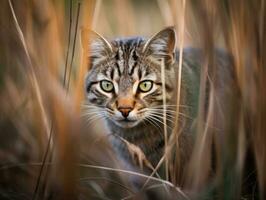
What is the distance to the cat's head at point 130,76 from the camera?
150 cm

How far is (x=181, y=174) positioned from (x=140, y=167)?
13cm

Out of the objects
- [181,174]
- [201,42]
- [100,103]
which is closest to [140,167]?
[181,174]

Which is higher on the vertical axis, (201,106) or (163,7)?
(163,7)

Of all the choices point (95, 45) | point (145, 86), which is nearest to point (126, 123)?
point (145, 86)

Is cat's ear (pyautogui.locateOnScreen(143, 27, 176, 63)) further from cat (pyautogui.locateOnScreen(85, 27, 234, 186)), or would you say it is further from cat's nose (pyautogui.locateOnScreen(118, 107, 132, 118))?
cat's nose (pyautogui.locateOnScreen(118, 107, 132, 118))

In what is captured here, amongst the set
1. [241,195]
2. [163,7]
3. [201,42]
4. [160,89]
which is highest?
[163,7]

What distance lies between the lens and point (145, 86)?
1516mm

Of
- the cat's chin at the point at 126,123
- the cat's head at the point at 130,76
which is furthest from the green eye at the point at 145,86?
the cat's chin at the point at 126,123

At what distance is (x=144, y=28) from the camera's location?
153 centimetres

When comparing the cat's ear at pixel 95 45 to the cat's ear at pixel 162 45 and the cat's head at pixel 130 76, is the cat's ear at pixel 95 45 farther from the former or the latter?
the cat's ear at pixel 162 45

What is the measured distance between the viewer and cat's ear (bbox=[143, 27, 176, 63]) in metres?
1.50

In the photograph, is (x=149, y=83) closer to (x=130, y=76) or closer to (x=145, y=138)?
(x=130, y=76)

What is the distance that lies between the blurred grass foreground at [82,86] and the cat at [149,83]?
35mm

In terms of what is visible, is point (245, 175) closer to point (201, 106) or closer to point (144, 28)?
point (201, 106)
